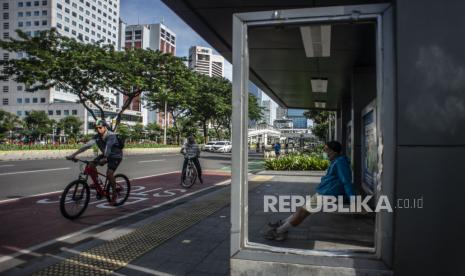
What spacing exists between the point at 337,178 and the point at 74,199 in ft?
15.8

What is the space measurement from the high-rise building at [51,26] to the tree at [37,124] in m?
19.1

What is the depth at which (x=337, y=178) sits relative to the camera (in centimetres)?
479

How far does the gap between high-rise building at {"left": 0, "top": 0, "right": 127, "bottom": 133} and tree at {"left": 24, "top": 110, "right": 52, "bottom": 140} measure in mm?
19067

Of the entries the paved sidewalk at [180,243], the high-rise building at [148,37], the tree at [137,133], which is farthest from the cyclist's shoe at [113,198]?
the high-rise building at [148,37]

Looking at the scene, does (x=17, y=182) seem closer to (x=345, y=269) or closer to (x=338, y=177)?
(x=338, y=177)

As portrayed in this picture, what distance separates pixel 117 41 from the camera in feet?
498

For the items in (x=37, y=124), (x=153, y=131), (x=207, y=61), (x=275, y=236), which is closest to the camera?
(x=275, y=236)

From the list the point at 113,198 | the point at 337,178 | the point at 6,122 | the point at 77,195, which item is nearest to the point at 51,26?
the point at 6,122

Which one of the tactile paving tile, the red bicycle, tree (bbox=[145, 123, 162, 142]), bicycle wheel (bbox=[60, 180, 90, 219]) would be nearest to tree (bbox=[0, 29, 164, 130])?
the red bicycle

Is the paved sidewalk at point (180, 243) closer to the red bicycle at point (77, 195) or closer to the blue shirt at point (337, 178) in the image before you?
the blue shirt at point (337, 178)

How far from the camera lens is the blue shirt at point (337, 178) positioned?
464 centimetres

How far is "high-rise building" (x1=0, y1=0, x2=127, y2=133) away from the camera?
4016 inches

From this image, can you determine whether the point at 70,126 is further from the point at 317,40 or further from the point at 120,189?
the point at 317,40

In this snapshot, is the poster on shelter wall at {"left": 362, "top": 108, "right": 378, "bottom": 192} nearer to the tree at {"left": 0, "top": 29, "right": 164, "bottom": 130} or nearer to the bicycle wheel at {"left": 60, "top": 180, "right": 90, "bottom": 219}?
the bicycle wheel at {"left": 60, "top": 180, "right": 90, "bottom": 219}
